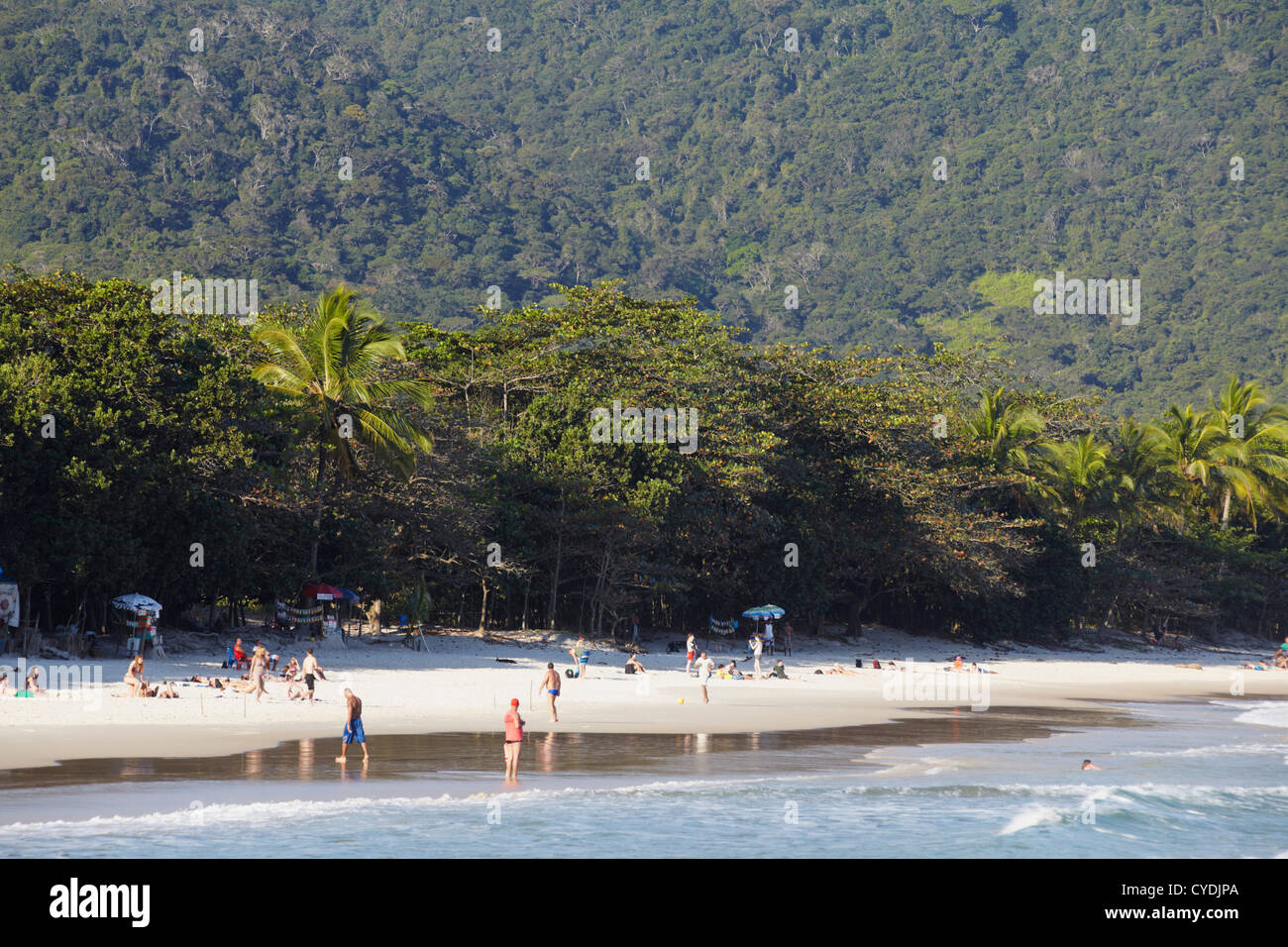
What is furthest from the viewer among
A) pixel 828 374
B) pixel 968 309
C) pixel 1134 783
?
pixel 968 309

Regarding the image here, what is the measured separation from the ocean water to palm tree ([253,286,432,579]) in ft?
43.9

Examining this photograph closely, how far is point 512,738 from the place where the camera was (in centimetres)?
1942

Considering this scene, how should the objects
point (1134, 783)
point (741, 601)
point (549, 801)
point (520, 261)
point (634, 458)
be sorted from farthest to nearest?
1. point (520, 261)
2. point (741, 601)
3. point (634, 458)
4. point (1134, 783)
5. point (549, 801)

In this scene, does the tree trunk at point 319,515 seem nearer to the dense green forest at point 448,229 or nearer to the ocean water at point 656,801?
the ocean water at point 656,801

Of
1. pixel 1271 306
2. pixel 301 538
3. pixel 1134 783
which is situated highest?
pixel 1271 306

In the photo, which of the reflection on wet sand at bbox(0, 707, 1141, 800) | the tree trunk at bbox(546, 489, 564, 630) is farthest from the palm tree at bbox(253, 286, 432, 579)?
the reflection on wet sand at bbox(0, 707, 1141, 800)

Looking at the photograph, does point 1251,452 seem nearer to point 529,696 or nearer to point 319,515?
point 529,696

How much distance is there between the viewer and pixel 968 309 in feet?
584

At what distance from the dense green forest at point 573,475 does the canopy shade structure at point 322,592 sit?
22.9 inches

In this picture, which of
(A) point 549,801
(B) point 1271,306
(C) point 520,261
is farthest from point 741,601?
(B) point 1271,306

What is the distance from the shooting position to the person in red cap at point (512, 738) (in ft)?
63.2

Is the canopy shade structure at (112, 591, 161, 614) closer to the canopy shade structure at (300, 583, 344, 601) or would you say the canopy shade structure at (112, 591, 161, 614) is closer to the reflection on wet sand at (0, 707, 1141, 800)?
the canopy shade structure at (300, 583, 344, 601)
